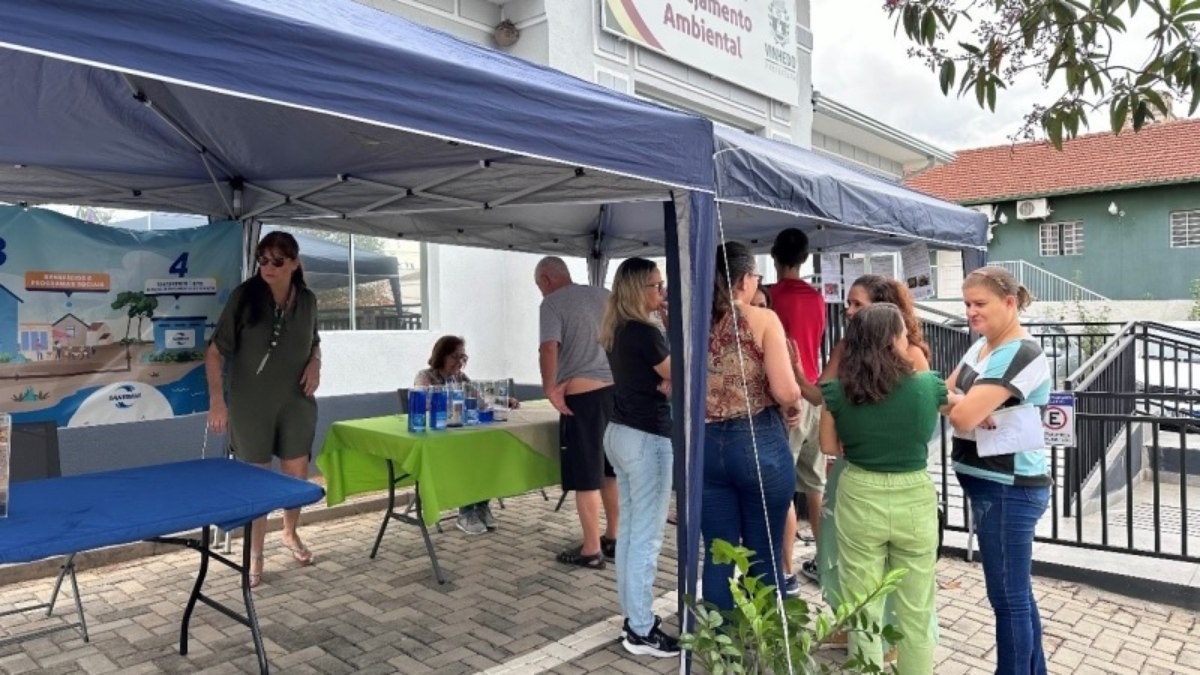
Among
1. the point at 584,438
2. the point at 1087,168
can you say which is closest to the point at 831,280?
the point at 584,438

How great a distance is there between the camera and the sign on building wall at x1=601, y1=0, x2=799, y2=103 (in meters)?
7.94

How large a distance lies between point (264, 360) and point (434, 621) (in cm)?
163

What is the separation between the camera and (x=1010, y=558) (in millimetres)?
2648

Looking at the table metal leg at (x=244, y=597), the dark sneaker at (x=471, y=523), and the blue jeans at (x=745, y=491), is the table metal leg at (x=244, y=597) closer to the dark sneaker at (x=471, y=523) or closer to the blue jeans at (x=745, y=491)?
the blue jeans at (x=745, y=491)

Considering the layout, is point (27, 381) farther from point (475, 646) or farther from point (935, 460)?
point (935, 460)

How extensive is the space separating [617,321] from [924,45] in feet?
5.19

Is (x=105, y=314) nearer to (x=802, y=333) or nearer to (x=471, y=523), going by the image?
(x=471, y=523)

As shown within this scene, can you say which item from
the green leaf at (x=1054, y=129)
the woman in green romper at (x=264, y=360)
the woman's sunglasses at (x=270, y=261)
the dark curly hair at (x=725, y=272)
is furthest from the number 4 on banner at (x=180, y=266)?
the green leaf at (x=1054, y=129)

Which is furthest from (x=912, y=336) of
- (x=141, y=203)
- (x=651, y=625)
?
(x=141, y=203)

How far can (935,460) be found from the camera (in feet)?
25.2

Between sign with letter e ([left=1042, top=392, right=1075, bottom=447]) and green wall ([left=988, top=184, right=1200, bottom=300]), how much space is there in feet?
69.4

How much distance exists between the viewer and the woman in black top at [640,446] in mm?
3285

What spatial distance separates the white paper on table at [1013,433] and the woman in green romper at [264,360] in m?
3.34

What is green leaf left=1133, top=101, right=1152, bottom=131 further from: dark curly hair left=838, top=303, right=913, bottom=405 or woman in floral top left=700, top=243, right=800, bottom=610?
woman in floral top left=700, top=243, right=800, bottom=610
